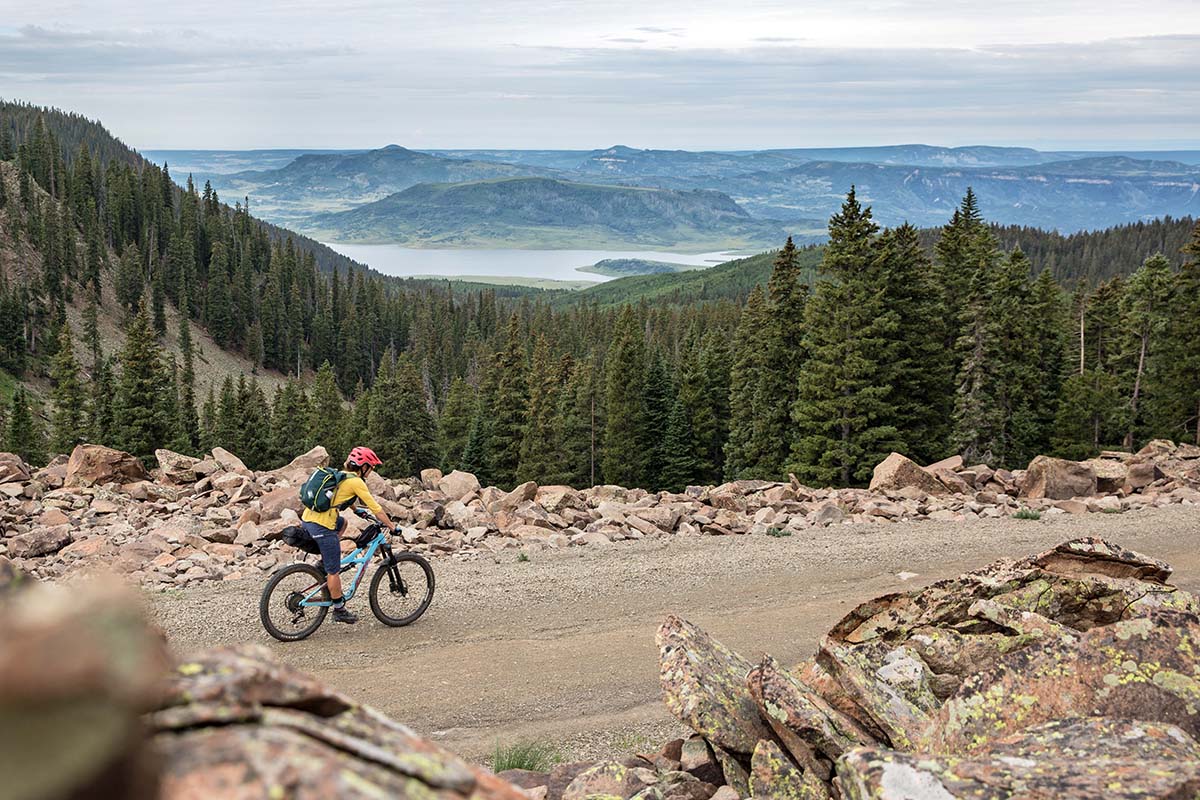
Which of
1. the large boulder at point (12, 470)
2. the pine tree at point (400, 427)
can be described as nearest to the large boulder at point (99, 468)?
the large boulder at point (12, 470)

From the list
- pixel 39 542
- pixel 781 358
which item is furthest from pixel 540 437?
pixel 39 542

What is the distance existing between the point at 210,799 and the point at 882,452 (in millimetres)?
40263

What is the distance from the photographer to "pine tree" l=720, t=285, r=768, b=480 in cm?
Answer: 4819

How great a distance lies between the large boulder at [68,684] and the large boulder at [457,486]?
72.9 feet

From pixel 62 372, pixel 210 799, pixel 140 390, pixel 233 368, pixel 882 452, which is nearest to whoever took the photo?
pixel 210 799

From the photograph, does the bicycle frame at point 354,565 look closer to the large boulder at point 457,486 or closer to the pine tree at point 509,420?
the large boulder at point 457,486

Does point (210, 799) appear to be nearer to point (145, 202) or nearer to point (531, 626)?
point (531, 626)

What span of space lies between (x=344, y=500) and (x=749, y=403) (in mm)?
42263

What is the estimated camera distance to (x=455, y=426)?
280 ft

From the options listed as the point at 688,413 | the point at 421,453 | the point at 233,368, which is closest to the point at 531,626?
the point at 688,413

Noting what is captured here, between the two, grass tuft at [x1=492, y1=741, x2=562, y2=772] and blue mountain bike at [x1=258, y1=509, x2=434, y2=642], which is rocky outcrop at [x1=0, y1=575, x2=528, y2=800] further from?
blue mountain bike at [x1=258, y1=509, x2=434, y2=642]

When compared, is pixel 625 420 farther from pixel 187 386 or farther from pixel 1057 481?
pixel 187 386

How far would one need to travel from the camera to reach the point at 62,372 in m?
90.1

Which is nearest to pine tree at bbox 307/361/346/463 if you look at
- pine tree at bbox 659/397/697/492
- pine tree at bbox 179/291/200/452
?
pine tree at bbox 179/291/200/452
